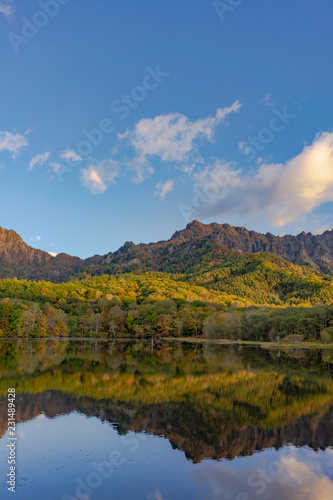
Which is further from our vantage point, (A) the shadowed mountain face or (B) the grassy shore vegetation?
(B) the grassy shore vegetation

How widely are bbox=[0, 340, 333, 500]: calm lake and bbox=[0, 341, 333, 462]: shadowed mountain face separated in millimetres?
92

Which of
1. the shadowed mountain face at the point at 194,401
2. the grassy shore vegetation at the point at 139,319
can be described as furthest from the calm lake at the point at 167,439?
the grassy shore vegetation at the point at 139,319

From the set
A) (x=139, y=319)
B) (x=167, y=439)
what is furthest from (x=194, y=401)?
(x=139, y=319)

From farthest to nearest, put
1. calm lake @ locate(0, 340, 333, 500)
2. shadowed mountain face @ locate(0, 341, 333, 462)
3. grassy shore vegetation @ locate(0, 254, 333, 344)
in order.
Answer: grassy shore vegetation @ locate(0, 254, 333, 344) → shadowed mountain face @ locate(0, 341, 333, 462) → calm lake @ locate(0, 340, 333, 500)

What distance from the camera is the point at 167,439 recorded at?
22.2 meters

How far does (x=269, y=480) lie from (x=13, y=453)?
1358 cm

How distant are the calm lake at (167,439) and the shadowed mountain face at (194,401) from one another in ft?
0.30

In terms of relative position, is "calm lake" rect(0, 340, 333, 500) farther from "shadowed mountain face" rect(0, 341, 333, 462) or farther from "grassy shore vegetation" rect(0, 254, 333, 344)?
"grassy shore vegetation" rect(0, 254, 333, 344)

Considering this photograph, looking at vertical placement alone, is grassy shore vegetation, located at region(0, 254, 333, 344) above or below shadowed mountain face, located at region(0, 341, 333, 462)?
above

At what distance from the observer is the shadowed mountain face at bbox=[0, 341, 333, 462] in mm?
22911

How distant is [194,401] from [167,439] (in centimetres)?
987

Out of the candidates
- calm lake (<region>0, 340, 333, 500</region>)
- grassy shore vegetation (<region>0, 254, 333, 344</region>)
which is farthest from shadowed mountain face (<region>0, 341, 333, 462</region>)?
grassy shore vegetation (<region>0, 254, 333, 344</region>)

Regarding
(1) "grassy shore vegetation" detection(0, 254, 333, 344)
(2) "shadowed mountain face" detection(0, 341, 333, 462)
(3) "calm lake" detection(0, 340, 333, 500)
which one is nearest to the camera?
(3) "calm lake" detection(0, 340, 333, 500)

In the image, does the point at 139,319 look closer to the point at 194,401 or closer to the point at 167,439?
the point at 194,401
